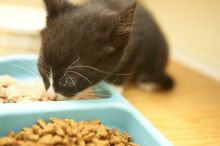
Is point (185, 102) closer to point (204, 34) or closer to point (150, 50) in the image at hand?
point (150, 50)

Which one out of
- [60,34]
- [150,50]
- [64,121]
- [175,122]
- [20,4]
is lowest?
[64,121]

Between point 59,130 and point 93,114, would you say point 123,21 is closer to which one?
point 93,114

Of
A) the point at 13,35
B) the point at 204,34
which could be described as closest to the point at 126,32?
the point at 13,35

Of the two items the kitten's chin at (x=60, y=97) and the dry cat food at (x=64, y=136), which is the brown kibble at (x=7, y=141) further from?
the kitten's chin at (x=60, y=97)

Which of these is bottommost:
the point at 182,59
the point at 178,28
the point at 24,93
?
the point at 24,93

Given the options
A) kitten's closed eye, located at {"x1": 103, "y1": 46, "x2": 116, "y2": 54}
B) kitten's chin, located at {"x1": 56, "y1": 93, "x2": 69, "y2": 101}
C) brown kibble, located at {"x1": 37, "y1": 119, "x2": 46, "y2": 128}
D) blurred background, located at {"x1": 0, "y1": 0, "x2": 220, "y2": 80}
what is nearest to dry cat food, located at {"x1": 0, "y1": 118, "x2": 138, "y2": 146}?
brown kibble, located at {"x1": 37, "y1": 119, "x2": 46, "y2": 128}

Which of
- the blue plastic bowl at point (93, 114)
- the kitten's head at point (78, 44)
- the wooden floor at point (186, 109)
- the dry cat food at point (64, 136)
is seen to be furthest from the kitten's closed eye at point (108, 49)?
the wooden floor at point (186, 109)

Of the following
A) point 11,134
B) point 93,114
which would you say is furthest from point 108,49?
point 11,134
